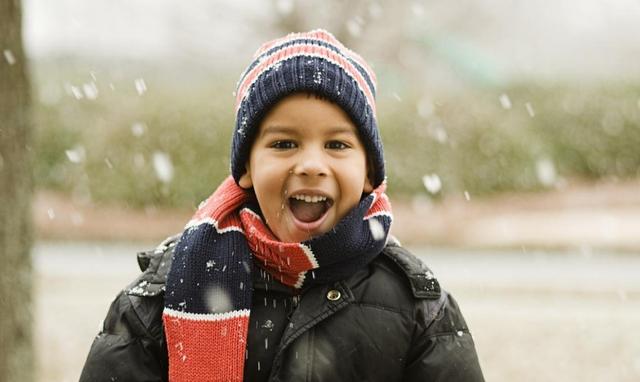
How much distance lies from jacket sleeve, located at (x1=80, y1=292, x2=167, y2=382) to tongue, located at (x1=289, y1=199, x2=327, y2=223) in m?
0.48

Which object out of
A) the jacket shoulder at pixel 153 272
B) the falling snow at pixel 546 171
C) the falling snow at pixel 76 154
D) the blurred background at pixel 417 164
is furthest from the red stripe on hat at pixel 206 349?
the falling snow at pixel 546 171

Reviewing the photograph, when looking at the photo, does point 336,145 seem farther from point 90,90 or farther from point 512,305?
point 90,90

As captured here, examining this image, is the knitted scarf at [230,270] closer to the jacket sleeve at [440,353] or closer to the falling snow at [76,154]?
the jacket sleeve at [440,353]

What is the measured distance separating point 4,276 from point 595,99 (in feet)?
42.8

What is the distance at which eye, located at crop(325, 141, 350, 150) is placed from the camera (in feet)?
8.10

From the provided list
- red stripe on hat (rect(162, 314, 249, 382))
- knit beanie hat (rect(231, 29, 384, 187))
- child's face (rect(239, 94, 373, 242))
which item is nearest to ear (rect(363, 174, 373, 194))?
knit beanie hat (rect(231, 29, 384, 187))

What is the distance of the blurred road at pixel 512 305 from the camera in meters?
6.69

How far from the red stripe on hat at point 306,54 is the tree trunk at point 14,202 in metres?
2.13

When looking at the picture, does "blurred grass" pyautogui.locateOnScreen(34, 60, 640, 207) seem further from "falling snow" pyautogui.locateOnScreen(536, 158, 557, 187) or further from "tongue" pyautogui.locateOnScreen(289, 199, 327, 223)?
"tongue" pyautogui.locateOnScreen(289, 199, 327, 223)

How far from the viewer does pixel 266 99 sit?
2432mm

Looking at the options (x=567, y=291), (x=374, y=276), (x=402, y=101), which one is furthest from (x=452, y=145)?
(x=374, y=276)

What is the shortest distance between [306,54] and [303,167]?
375 millimetres

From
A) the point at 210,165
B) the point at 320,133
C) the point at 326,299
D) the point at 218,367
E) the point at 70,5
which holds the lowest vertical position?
the point at 218,367

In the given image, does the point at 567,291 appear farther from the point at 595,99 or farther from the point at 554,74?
the point at 554,74
